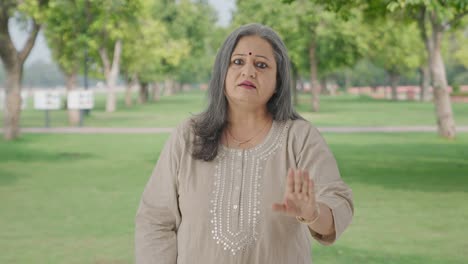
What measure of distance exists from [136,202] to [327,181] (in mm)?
8818

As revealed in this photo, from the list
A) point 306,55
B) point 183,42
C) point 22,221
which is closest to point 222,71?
point 22,221

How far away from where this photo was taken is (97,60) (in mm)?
48531

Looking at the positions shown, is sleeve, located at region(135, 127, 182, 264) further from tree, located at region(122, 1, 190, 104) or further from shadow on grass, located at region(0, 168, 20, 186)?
tree, located at region(122, 1, 190, 104)

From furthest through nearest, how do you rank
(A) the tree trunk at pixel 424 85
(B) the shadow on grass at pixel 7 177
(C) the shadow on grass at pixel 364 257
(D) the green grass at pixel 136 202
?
1. (A) the tree trunk at pixel 424 85
2. (B) the shadow on grass at pixel 7 177
3. (D) the green grass at pixel 136 202
4. (C) the shadow on grass at pixel 364 257

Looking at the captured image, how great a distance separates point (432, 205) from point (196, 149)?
8651mm

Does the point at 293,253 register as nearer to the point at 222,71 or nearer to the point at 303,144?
the point at 303,144

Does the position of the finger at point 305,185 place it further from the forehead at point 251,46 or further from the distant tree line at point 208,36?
the distant tree line at point 208,36

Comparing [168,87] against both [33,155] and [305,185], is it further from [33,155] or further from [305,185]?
[305,185]

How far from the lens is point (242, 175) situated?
3.14m

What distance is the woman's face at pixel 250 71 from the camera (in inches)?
125

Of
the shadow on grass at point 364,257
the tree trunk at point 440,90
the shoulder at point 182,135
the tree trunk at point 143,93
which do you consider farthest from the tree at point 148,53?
the shoulder at point 182,135

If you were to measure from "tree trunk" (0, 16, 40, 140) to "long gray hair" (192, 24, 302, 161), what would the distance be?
21065mm

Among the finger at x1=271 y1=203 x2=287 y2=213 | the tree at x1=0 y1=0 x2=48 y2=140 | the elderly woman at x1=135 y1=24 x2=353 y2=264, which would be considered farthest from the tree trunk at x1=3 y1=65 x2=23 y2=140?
the finger at x1=271 y1=203 x2=287 y2=213

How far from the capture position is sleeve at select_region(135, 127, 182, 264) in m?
3.18
